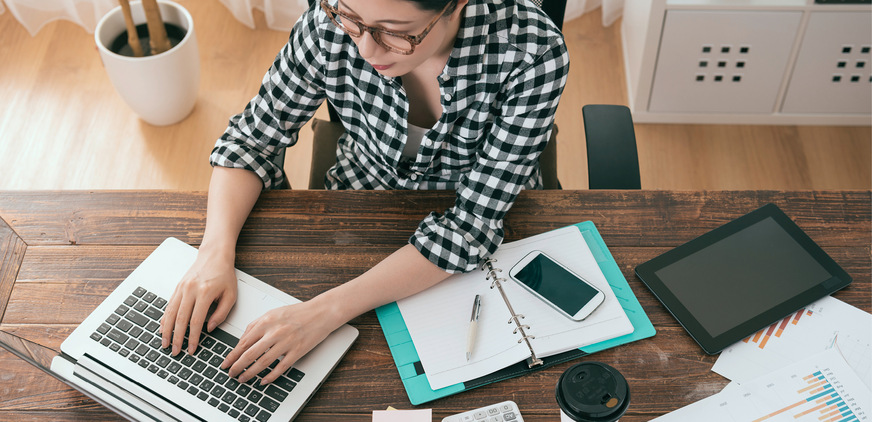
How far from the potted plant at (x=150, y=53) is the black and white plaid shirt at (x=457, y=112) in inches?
39.2

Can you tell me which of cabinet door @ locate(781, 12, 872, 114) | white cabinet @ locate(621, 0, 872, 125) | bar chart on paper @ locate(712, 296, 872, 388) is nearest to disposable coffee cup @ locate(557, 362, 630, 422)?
bar chart on paper @ locate(712, 296, 872, 388)

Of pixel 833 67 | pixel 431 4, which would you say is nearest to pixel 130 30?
pixel 431 4

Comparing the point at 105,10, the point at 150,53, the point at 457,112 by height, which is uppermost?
the point at 457,112

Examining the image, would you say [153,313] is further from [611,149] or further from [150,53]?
[150,53]

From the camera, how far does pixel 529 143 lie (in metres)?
1.09

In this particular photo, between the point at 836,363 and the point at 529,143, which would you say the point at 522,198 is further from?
the point at 836,363

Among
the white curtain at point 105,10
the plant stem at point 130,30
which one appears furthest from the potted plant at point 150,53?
the white curtain at point 105,10

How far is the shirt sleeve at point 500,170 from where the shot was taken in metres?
1.07

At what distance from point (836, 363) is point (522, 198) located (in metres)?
0.51

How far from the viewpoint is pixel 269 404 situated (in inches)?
37.7

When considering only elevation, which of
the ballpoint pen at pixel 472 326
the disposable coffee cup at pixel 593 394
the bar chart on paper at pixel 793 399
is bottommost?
the ballpoint pen at pixel 472 326

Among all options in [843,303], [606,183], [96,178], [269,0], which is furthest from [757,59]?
[96,178]

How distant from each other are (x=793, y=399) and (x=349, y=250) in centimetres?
66

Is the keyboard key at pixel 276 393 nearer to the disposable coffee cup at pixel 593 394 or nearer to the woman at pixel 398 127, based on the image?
the woman at pixel 398 127
